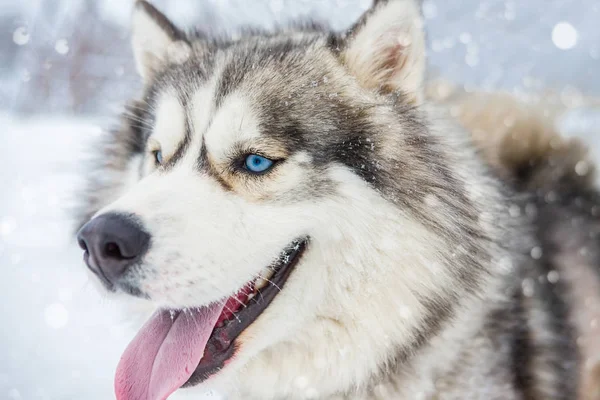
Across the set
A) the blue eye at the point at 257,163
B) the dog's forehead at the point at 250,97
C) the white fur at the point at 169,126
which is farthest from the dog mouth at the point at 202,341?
the white fur at the point at 169,126

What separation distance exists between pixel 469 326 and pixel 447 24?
811 cm

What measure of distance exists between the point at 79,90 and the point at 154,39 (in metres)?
9.77

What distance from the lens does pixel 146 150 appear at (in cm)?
190

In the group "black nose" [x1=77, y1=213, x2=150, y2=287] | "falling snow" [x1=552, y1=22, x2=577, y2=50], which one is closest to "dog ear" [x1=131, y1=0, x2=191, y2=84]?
"black nose" [x1=77, y1=213, x2=150, y2=287]

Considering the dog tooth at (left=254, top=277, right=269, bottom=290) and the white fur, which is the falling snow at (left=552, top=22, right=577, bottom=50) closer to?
the white fur

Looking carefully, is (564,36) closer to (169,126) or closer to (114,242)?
(169,126)

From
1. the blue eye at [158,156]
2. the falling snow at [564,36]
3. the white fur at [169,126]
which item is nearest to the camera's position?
the white fur at [169,126]

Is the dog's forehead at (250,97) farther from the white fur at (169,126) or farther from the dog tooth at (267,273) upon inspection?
the dog tooth at (267,273)

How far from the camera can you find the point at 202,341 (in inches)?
58.8

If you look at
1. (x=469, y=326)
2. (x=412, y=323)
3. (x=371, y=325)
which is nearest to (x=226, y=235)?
(x=371, y=325)

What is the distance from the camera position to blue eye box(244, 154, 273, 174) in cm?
150

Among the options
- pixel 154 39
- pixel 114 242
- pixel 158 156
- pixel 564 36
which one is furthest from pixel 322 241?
pixel 564 36

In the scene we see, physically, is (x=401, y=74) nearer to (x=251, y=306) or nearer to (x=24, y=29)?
(x=251, y=306)

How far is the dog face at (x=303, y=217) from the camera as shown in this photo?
1442 mm
